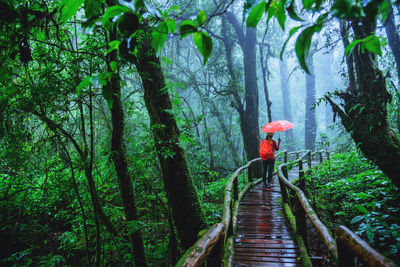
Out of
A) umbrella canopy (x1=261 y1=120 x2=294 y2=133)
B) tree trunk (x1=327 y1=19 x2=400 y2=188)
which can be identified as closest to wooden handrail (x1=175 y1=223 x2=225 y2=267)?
tree trunk (x1=327 y1=19 x2=400 y2=188)

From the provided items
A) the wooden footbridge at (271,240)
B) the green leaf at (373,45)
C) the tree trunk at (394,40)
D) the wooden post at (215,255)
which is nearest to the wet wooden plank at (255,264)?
the wooden footbridge at (271,240)

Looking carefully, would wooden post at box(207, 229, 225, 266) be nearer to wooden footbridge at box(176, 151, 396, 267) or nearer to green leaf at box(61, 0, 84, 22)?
wooden footbridge at box(176, 151, 396, 267)

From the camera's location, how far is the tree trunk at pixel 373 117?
168 inches

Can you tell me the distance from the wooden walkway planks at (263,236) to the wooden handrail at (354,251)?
167 cm

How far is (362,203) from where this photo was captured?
530 centimetres

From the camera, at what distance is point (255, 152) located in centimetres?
1069

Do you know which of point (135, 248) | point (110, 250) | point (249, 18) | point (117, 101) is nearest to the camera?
point (249, 18)

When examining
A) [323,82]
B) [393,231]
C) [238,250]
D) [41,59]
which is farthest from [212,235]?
[323,82]

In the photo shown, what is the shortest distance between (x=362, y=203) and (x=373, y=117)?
2.15 metres

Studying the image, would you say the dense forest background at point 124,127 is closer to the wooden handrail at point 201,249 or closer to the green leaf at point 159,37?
the green leaf at point 159,37

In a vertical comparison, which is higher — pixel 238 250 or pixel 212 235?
pixel 212 235

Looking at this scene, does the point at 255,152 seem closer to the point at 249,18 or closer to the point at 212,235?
the point at 212,235

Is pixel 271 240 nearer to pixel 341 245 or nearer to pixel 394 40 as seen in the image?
pixel 341 245

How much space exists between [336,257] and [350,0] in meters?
2.76
